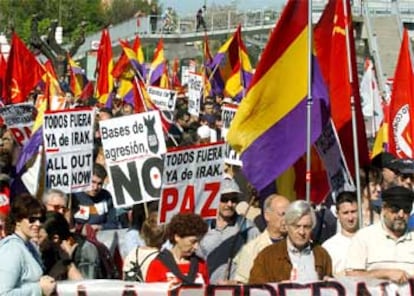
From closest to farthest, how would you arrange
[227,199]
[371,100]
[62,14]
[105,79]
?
[227,199], [371,100], [105,79], [62,14]

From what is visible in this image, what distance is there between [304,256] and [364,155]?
2.85m

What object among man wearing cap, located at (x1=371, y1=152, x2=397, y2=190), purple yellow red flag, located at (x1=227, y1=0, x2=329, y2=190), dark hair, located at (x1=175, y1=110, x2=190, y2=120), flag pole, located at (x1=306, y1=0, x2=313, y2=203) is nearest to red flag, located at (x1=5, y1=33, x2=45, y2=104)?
dark hair, located at (x1=175, y1=110, x2=190, y2=120)

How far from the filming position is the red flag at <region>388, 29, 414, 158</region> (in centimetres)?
1327

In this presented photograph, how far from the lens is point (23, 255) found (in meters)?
7.49

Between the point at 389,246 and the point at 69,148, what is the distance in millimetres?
4255

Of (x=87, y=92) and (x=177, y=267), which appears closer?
(x=177, y=267)

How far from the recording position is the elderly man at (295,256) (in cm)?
795

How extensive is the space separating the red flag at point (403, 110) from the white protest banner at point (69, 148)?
3111 mm

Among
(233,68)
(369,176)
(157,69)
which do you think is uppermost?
(157,69)

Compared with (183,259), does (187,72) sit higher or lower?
higher

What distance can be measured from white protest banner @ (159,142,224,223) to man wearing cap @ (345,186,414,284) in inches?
65.8

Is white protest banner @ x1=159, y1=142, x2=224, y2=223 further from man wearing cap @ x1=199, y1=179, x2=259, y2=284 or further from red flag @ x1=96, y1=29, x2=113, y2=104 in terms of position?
red flag @ x1=96, y1=29, x2=113, y2=104

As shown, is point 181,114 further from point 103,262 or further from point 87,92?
point 103,262

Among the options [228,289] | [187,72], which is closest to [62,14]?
[187,72]
